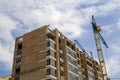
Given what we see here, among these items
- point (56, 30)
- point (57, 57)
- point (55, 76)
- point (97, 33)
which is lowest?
point (55, 76)

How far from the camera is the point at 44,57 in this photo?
77250mm

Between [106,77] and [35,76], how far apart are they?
47.7 m

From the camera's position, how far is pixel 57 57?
79.2m

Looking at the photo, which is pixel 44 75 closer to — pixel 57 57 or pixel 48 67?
pixel 48 67

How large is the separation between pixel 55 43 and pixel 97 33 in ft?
131

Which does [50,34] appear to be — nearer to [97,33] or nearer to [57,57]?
[57,57]

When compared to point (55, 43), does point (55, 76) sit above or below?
below

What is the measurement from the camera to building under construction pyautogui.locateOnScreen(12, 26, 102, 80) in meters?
76.2

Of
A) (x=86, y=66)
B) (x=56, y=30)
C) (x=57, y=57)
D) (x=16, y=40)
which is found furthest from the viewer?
(x=86, y=66)

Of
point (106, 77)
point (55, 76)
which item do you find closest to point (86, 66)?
point (106, 77)

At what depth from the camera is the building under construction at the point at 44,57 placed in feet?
250

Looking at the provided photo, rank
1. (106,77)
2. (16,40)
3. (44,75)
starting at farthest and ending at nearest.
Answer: (106,77) < (16,40) < (44,75)

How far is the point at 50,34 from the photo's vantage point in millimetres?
82000

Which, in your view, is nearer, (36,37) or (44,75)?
(44,75)
